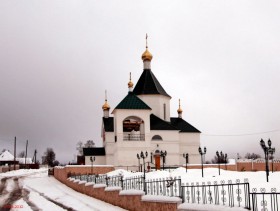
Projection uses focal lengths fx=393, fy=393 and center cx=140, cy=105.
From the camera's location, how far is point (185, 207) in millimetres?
10594

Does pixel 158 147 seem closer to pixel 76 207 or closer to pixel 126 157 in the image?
pixel 126 157

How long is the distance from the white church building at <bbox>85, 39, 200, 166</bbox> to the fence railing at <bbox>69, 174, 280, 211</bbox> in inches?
777

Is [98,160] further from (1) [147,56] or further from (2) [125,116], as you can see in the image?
(1) [147,56]

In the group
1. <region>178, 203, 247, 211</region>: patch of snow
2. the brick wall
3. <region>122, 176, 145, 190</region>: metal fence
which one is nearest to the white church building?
the brick wall

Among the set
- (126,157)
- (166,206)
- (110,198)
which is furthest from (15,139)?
(166,206)

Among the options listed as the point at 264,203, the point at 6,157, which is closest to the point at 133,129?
the point at 264,203

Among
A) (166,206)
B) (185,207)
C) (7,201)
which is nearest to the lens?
(185,207)

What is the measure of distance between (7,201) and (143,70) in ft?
106

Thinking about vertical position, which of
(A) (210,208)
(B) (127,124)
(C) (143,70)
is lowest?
(A) (210,208)

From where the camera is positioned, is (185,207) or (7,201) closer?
(185,207)

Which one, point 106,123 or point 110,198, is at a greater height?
point 106,123

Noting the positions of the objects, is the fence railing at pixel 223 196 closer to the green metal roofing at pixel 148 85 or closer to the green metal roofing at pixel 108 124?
the green metal roofing at pixel 108 124

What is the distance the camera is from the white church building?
41.9 metres

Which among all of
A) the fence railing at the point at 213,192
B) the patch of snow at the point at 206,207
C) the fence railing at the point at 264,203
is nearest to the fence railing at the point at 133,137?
the fence railing at the point at 213,192
